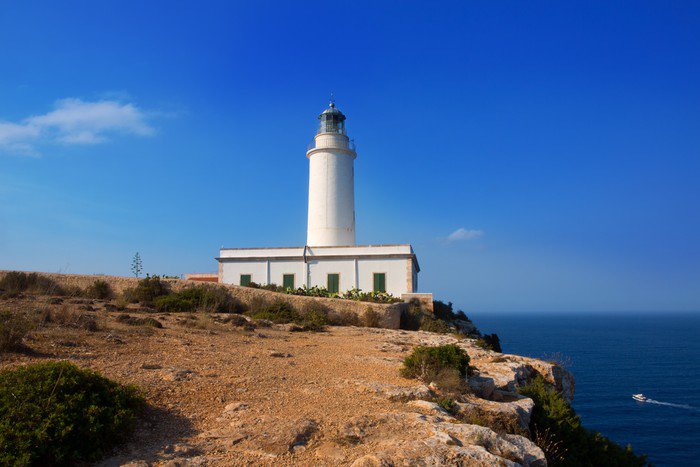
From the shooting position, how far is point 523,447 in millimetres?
5754

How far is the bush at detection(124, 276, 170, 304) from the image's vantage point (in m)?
18.1

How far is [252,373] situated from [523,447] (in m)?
4.34

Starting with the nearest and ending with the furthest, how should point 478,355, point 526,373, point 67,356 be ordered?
1. point 67,356
2. point 526,373
3. point 478,355

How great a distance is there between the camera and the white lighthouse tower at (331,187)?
27.8 metres

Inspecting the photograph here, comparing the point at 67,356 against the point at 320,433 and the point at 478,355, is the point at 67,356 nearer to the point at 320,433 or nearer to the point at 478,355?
the point at 320,433

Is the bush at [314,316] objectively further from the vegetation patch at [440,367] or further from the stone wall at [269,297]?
the vegetation patch at [440,367]

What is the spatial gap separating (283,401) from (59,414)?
269 centimetres

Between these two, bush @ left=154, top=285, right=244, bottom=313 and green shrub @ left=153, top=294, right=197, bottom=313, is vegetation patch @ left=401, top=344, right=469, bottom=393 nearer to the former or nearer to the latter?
bush @ left=154, top=285, right=244, bottom=313

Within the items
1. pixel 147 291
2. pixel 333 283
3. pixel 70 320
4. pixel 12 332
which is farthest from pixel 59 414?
pixel 333 283

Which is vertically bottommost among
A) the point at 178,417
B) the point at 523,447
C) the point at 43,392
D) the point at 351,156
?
the point at 523,447

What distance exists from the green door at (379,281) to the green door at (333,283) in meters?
2.10

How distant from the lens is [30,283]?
60.3ft

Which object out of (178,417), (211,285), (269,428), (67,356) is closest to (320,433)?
(269,428)

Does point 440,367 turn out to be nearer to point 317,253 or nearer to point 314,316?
point 314,316
